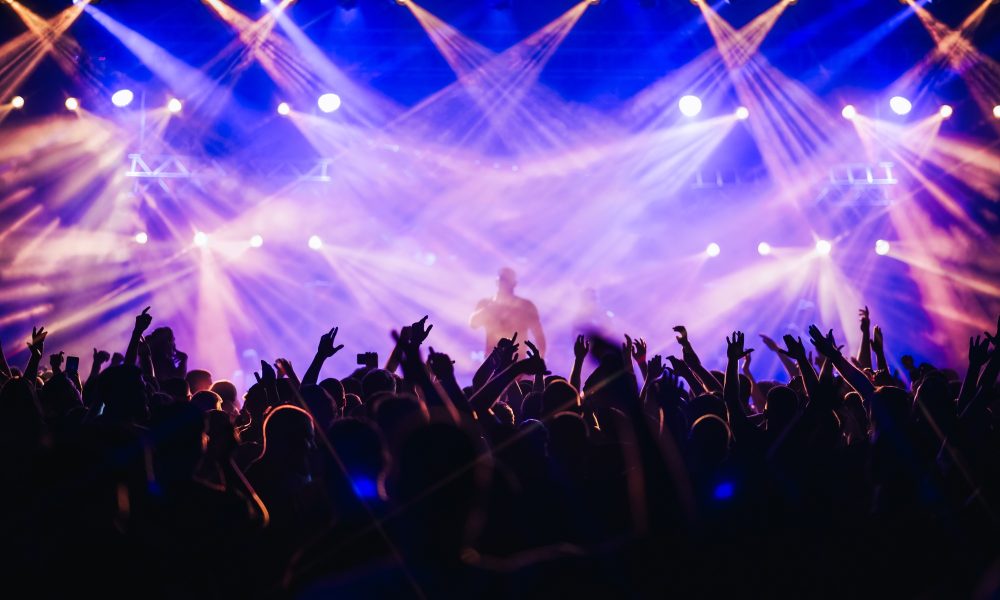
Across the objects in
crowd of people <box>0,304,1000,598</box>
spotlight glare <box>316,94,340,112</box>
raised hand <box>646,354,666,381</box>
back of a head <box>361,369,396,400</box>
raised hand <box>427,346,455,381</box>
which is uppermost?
spotlight glare <box>316,94,340,112</box>

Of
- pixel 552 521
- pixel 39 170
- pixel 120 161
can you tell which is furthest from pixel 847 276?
pixel 39 170

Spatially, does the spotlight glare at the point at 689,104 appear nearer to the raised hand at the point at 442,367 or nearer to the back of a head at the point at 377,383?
the back of a head at the point at 377,383

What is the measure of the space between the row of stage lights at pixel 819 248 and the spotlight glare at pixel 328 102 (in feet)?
25.4

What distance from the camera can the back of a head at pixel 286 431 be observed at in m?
2.60

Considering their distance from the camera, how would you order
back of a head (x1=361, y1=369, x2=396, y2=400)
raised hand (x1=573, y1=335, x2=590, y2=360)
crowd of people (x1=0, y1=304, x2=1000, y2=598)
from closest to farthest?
crowd of people (x1=0, y1=304, x2=1000, y2=598) < back of a head (x1=361, y1=369, x2=396, y2=400) < raised hand (x1=573, y1=335, x2=590, y2=360)

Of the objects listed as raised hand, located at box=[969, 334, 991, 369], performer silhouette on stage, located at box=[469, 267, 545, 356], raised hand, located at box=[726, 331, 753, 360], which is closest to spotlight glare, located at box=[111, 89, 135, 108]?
performer silhouette on stage, located at box=[469, 267, 545, 356]

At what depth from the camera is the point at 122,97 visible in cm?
970

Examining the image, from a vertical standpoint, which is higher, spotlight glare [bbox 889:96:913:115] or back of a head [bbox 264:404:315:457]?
spotlight glare [bbox 889:96:913:115]

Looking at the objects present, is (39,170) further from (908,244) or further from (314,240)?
(908,244)

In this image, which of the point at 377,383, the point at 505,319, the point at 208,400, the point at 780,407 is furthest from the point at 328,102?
the point at 780,407

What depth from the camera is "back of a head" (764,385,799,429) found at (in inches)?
113

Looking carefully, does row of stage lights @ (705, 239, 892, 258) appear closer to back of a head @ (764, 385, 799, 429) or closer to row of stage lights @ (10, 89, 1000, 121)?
row of stage lights @ (10, 89, 1000, 121)

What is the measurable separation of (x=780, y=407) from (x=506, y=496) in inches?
61.1

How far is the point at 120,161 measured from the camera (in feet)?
33.9
